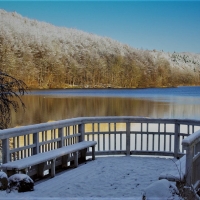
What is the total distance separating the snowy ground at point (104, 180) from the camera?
5.53 m

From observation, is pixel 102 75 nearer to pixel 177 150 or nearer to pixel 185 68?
pixel 185 68

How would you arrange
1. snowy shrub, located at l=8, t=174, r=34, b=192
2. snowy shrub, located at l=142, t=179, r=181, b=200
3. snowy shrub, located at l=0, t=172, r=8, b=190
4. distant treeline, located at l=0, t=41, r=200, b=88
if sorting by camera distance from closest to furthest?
snowy shrub, located at l=142, t=179, r=181, b=200 < snowy shrub, located at l=0, t=172, r=8, b=190 < snowy shrub, located at l=8, t=174, r=34, b=192 < distant treeline, located at l=0, t=41, r=200, b=88

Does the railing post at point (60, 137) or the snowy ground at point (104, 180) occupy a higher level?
the railing post at point (60, 137)

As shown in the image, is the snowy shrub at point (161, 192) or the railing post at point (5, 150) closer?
the snowy shrub at point (161, 192)

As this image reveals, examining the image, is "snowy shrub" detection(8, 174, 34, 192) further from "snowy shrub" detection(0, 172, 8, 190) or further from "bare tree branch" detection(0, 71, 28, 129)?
"bare tree branch" detection(0, 71, 28, 129)

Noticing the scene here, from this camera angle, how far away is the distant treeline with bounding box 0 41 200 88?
3084 inches

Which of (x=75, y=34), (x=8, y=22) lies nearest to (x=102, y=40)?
(x=75, y=34)

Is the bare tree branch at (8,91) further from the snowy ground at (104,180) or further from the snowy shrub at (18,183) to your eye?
the snowy shrub at (18,183)

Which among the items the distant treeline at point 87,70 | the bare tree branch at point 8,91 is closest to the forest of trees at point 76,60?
the distant treeline at point 87,70

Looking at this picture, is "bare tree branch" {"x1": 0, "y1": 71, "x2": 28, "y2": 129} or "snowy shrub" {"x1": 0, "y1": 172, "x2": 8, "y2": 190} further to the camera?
"bare tree branch" {"x1": 0, "y1": 71, "x2": 28, "y2": 129}

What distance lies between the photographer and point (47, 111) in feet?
124

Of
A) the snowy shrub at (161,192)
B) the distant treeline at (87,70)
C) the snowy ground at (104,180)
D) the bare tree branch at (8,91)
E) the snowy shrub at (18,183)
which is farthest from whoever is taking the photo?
the distant treeline at (87,70)

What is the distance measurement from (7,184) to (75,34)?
99.3 m

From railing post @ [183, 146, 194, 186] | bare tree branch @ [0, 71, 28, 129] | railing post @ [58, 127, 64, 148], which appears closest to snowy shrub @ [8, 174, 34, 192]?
railing post @ [183, 146, 194, 186]
